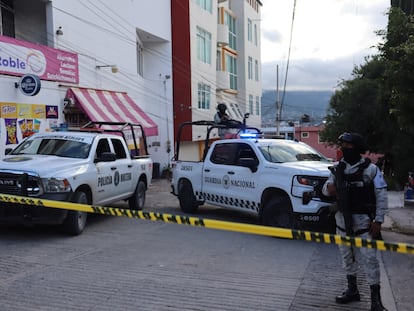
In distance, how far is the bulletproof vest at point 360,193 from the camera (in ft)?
15.7

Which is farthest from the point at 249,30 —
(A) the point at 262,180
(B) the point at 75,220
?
(B) the point at 75,220

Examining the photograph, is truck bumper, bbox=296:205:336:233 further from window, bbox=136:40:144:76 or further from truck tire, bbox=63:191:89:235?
window, bbox=136:40:144:76

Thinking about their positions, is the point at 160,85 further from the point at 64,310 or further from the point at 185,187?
the point at 64,310

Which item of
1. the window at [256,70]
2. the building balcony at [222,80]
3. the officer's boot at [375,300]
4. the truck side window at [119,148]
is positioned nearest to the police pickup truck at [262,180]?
Result: the truck side window at [119,148]

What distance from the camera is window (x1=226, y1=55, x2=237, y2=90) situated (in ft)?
130

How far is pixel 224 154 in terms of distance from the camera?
33.6 ft

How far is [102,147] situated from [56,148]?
976 millimetres

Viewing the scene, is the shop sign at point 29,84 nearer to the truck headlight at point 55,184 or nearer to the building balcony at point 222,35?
the truck headlight at point 55,184

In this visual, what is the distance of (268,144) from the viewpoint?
9477mm

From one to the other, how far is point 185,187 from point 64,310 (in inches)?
265

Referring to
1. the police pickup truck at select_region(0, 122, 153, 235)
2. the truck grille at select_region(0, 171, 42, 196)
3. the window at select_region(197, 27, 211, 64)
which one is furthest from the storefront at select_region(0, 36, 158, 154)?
the window at select_region(197, 27, 211, 64)

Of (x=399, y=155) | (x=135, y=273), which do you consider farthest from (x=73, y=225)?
(x=399, y=155)

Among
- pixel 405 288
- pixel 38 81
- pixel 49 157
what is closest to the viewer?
pixel 405 288

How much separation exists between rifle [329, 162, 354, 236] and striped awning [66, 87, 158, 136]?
44.9 feet
